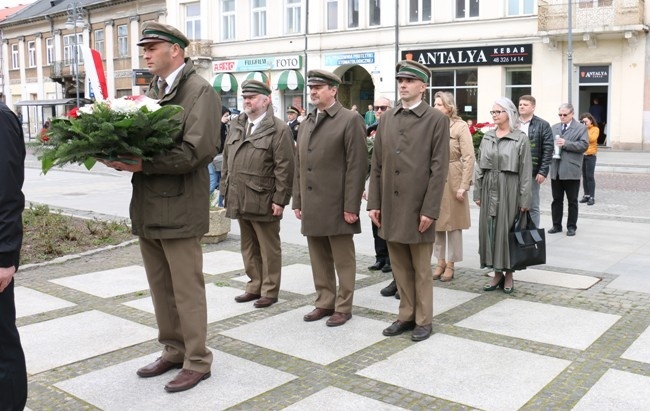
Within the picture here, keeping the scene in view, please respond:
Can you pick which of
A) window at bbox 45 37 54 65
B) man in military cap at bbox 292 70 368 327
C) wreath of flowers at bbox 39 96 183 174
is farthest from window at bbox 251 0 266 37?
wreath of flowers at bbox 39 96 183 174

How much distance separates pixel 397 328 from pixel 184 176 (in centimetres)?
215

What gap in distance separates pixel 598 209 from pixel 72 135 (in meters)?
10.7

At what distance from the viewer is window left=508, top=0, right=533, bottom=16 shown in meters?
28.8

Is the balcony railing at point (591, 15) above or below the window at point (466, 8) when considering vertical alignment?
below

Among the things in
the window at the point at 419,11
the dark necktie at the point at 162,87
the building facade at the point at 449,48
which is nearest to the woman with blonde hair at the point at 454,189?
the dark necktie at the point at 162,87

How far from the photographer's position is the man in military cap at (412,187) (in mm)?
5445

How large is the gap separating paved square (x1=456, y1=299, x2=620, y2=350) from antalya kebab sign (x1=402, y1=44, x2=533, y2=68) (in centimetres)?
2411

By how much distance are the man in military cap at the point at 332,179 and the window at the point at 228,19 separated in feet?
113

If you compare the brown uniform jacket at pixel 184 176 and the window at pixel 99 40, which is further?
the window at pixel 99 40

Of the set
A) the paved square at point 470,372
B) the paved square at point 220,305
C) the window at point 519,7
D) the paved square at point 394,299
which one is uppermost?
the window at point 519,7

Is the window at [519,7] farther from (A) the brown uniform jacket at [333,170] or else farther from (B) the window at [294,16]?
(A) the brown uniform jacket at [333,170]

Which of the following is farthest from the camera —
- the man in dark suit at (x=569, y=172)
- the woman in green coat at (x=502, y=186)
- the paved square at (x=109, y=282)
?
the man in dark suit at (x=569, y=172)

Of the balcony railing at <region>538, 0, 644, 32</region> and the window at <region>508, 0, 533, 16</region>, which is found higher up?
the window at <region>508, 0, 533, 16</region>

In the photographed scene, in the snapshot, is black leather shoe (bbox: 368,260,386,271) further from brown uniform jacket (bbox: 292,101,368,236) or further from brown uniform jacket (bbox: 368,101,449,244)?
brown uniform jacket (bbox: 368,101,449,244)
